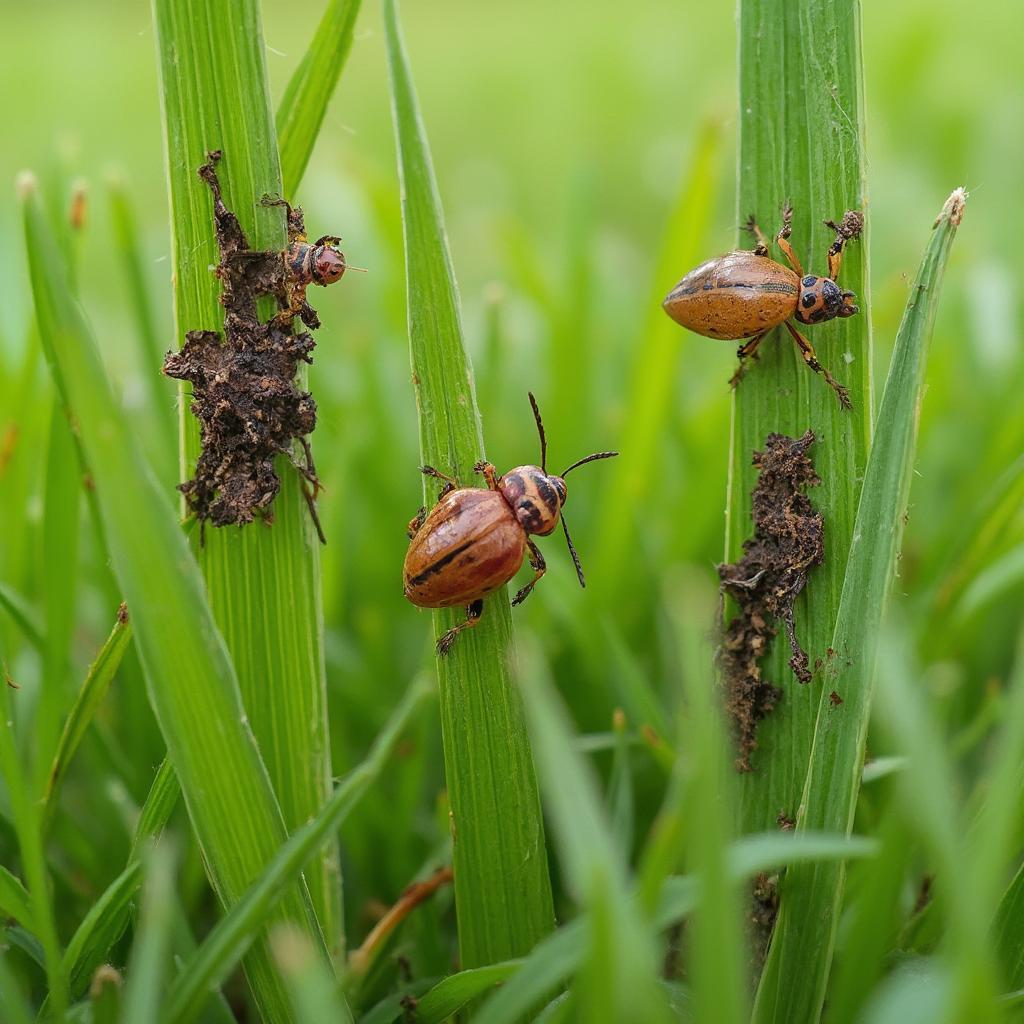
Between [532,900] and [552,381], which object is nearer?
[532,900]

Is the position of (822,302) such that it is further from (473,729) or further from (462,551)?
(473,729)

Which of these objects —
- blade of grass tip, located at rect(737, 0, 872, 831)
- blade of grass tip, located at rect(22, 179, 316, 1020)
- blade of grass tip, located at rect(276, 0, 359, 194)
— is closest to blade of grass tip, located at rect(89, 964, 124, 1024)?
blade of grass tip, located at rect(22, 179, 316, 1020)

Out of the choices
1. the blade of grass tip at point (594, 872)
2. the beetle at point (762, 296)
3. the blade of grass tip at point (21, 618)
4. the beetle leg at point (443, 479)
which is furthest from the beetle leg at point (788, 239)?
the blade of grass tip at point (21, 618)

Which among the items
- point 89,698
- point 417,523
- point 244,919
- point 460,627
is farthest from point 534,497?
point 244,919

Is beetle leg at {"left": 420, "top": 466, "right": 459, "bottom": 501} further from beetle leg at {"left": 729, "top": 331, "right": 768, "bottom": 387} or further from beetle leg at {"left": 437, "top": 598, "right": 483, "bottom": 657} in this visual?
beetle leg at {"left": 729, "top": 331, "right": 768, "bottom": 387}

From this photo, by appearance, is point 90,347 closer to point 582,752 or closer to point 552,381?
point 582,752

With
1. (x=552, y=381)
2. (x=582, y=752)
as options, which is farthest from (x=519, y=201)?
(x=582, y=752)
